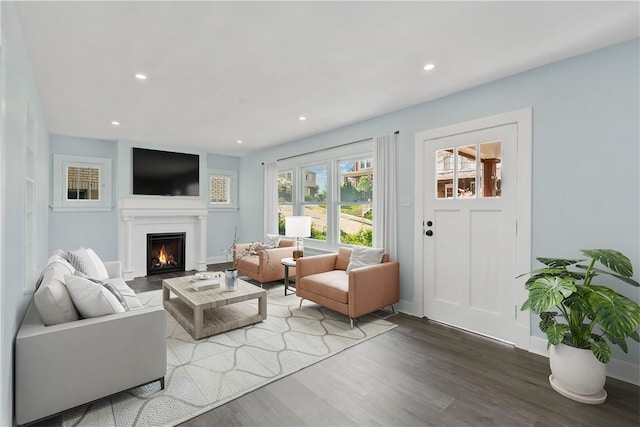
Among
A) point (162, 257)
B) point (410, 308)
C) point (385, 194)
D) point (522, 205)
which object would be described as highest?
point (385, 194)

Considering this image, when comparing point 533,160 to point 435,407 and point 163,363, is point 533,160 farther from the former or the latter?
point 163,363

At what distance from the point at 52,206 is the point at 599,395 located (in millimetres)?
7123

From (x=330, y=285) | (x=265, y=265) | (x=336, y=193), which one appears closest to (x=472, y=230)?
(x=330, y=285)

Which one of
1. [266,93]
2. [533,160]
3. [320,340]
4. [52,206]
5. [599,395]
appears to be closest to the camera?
[599,395]

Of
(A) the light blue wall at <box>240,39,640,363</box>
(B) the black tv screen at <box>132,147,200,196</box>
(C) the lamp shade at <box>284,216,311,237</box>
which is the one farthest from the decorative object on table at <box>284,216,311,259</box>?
(B) the black tv screen at <box>132,147,200,196</box>

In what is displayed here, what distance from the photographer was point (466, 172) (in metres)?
3.21

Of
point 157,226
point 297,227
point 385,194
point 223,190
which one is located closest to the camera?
point 385,194

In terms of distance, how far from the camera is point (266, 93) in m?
3.31

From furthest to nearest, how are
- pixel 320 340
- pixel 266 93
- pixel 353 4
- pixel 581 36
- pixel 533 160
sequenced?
pixel 266 93 → pixel 320 340 → pixel 533 160 → pixel 581 36 → pixel 353 4

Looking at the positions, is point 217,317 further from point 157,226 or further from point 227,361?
point 157,226

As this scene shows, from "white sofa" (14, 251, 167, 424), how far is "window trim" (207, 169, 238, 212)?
192 inches

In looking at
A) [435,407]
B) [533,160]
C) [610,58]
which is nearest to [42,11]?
[435,407]

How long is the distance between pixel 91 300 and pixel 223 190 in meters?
5.44

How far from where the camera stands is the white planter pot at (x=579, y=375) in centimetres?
202
